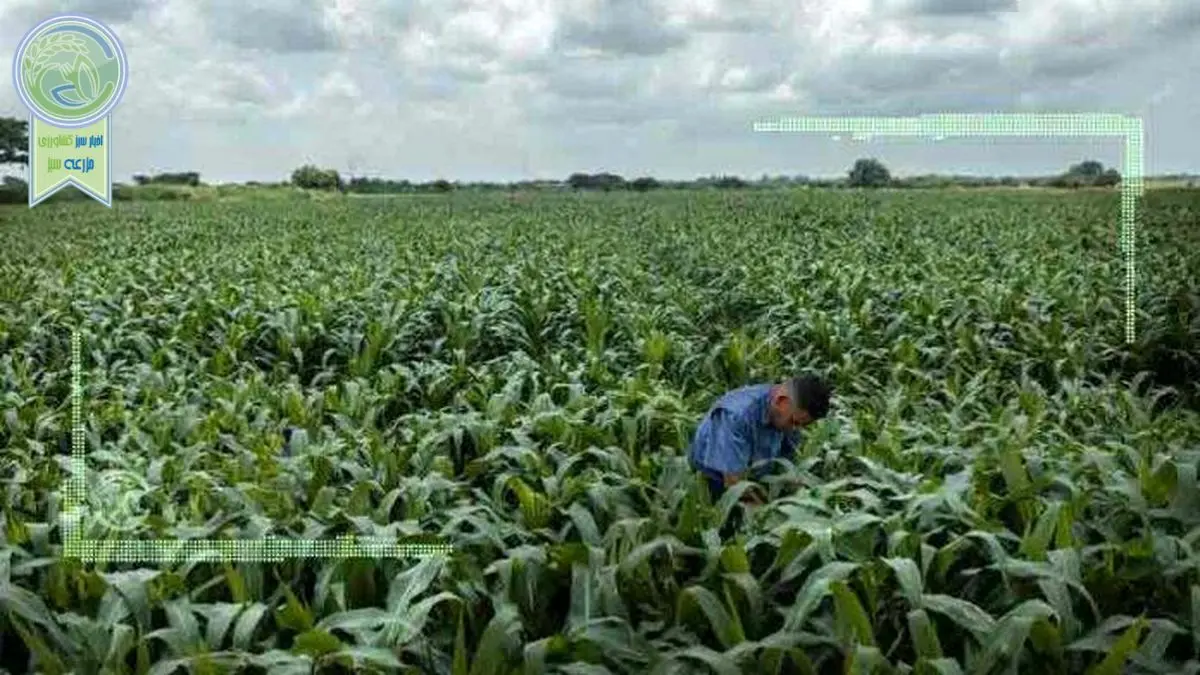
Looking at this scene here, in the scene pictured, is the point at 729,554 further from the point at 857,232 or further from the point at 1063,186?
the point at 857,232

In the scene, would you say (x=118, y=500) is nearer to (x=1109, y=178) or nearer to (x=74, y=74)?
(x=74, y=74)

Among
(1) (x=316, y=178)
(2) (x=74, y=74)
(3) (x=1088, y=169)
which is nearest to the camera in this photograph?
(2) (x=74, y=74)

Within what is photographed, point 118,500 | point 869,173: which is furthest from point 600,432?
point 118,500

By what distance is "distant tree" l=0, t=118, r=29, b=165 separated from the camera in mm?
3062

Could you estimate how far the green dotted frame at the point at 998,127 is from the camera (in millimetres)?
3096

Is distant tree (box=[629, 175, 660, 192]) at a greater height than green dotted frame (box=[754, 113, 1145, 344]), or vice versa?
green dotted frame (box=[754, 113, 1145, 344])

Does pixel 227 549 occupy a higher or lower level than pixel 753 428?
lower

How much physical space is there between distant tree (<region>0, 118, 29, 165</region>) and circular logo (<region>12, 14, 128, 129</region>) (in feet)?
0.47

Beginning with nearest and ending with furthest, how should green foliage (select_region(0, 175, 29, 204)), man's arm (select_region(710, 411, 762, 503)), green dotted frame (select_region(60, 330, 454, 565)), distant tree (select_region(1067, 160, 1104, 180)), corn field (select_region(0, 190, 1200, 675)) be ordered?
corn field (select_region(0, 190, 1200, 675)), green dotted frame (select_region(60, 330, 454, 565)), man's arm (select_region(710, 411, 762, 503)), green foliage (select_region(0, 175, 29, 204)), distant tree (select_region(1067, 160, 1104, 180))

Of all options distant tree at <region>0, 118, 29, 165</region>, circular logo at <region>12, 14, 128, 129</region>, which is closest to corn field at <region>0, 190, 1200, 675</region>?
distant tree at <region>0, 118, 29, 165</region>

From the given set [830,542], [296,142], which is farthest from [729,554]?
[296,142]

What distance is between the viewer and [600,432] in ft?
10.9

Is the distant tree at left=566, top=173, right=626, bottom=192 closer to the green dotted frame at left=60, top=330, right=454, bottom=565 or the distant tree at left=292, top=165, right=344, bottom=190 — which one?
the distant tree at left=292, top=165, right=344, bottom=190

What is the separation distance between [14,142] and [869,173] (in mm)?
2235
